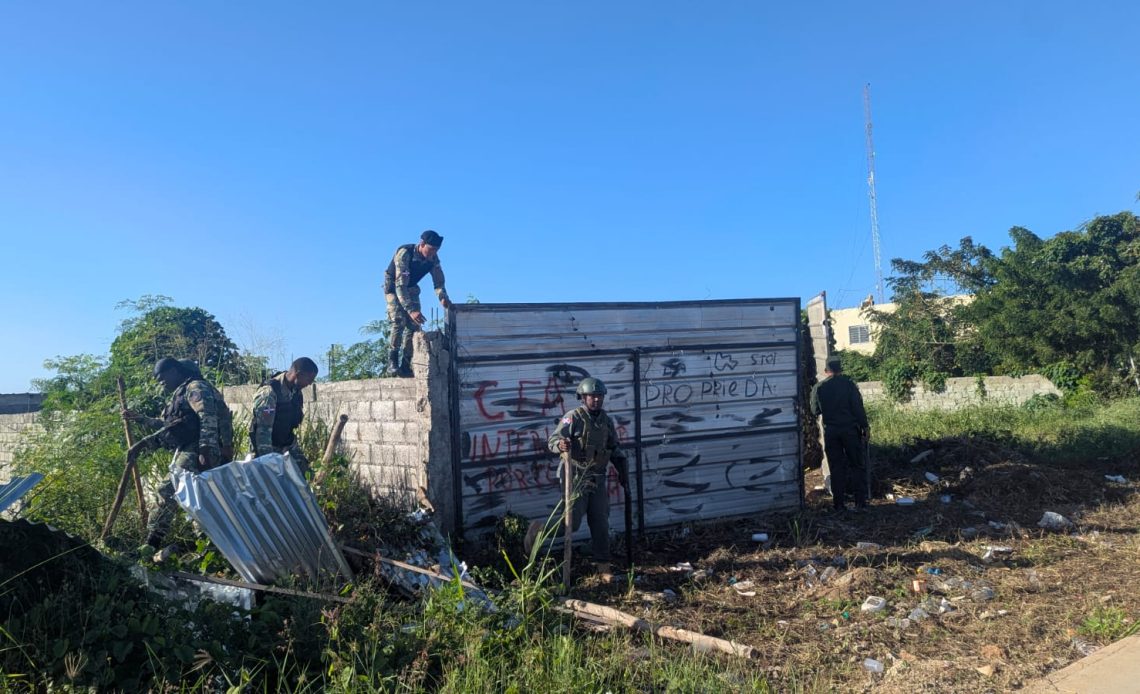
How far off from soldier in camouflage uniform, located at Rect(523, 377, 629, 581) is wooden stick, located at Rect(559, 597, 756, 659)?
1.20 metres

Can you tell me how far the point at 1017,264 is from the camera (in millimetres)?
22859

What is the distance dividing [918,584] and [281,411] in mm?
5250

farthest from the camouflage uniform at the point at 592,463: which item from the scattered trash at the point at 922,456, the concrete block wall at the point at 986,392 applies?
the concrete block wall at the point at 986,392

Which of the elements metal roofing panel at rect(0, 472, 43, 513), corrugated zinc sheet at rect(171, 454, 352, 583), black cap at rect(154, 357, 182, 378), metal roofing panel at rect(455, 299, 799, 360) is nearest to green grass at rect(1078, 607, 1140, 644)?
metal roofing panel at rect(455, 299, 799, 360)

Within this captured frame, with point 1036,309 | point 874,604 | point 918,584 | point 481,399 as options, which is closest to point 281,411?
point 481,399

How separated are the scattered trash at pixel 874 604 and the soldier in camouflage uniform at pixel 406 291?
4.34m

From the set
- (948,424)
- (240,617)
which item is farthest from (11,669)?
(948,424)

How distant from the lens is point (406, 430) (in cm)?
705

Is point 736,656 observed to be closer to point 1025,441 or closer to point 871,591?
point 871,591

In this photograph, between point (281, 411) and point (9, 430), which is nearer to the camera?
point (281, 411)

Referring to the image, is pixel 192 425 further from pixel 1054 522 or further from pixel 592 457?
pixel 1054 522

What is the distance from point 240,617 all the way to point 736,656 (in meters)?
2.68

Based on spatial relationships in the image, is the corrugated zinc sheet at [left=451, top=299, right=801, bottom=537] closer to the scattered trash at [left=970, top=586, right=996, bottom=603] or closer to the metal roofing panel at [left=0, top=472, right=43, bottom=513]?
the scattered trash at [left=970, top=586, right=996, bottom=603]

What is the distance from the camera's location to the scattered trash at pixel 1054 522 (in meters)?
7.88
